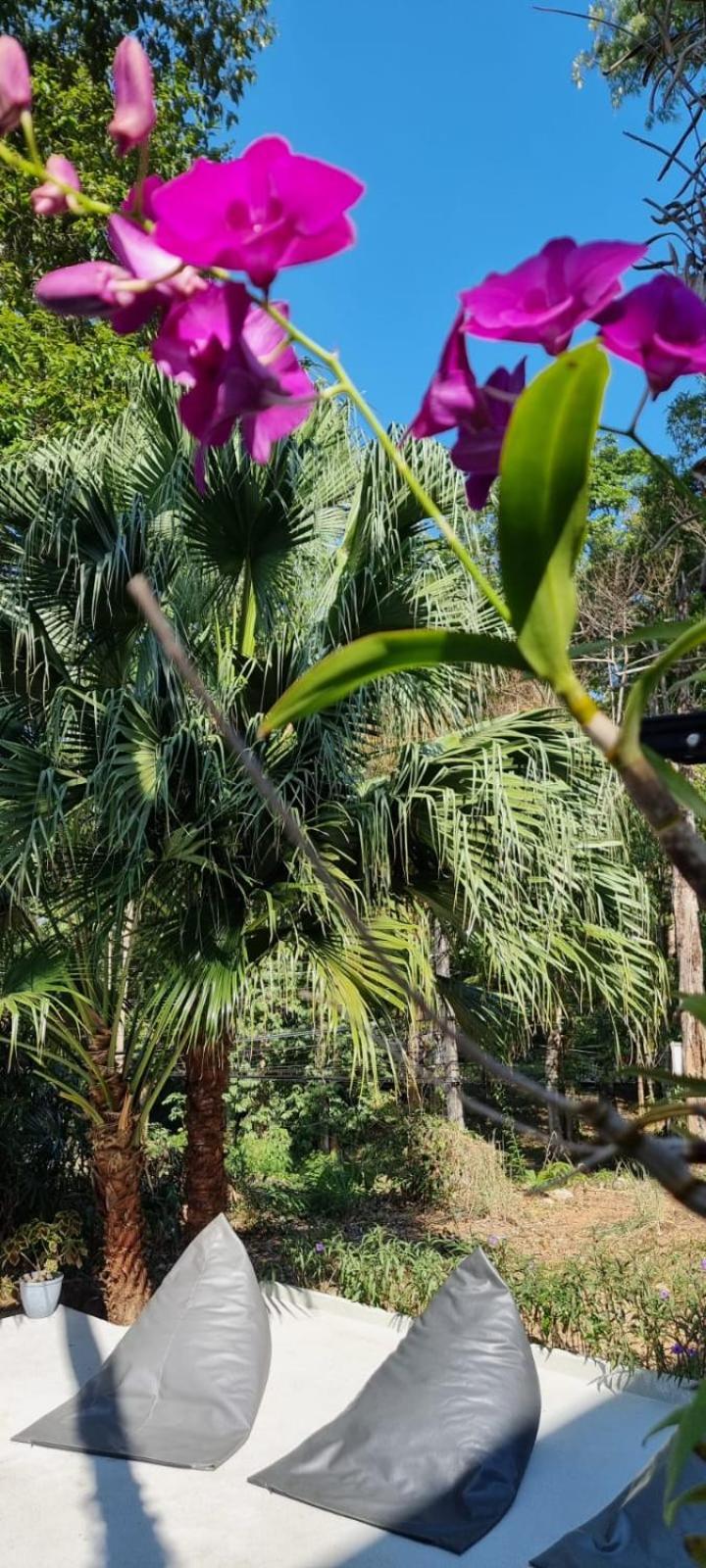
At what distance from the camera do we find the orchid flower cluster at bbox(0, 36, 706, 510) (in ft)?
1.02

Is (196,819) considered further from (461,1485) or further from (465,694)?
(461,1485)

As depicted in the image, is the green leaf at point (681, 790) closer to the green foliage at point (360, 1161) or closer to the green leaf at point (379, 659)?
the green leaf at point (379, 659)

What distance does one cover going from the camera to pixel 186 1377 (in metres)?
3.78

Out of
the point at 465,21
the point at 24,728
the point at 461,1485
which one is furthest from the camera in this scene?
the point at 465,21

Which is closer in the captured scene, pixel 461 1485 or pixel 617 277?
pixel 617 277

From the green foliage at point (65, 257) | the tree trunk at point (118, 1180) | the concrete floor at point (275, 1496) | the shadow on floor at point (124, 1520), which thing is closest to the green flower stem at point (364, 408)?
the concrete floor at point (275, 1496)

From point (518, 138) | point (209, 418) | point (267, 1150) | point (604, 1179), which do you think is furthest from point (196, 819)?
point (604, 1179)

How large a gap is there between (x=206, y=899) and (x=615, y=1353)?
2254mm

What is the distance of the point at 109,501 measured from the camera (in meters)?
3.87

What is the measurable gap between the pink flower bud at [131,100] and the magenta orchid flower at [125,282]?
0.03 metres

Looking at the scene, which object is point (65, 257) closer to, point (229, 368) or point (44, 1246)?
point (44, 1246)

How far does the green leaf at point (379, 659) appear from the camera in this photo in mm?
317

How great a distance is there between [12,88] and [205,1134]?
4.34 metres

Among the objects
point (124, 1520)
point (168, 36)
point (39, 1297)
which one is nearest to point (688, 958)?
point (39, 1297)
